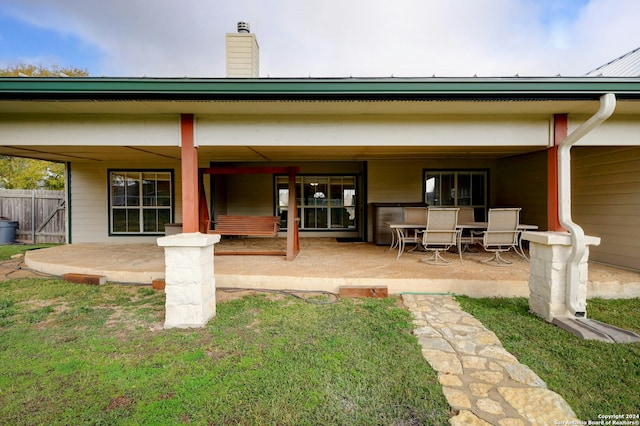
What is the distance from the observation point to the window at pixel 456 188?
856 centimetres

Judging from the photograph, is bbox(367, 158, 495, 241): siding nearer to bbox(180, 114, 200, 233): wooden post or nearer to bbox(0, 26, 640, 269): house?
bbox(0, 26, 640, 269): house

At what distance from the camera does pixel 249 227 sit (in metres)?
6.02

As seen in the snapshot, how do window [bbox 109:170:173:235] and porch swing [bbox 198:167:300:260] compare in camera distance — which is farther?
window [bbox 109:170:173:235]

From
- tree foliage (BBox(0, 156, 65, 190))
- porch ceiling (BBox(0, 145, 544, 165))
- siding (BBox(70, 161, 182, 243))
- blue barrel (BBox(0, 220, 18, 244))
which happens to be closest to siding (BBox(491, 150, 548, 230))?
porch ceiling (BBox(0, 145, 544, 165))

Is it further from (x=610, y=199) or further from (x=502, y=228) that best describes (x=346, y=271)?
(x=610, y=199)

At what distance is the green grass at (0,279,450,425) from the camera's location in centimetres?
185

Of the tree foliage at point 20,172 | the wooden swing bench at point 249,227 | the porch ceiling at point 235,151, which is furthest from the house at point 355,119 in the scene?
the tree foliage at point 20,172

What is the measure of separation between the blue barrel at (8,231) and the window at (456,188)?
1259 centimetres

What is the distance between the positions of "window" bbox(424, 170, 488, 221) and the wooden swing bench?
4.68m

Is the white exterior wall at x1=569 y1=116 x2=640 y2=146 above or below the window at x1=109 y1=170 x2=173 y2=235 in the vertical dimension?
above

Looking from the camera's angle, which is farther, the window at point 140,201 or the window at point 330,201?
the window at point 330,201

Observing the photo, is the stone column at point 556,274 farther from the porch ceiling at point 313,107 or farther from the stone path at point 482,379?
the porch ceiling at point 313,107

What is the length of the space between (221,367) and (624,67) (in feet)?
28.0

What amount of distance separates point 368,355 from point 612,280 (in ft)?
12.5
